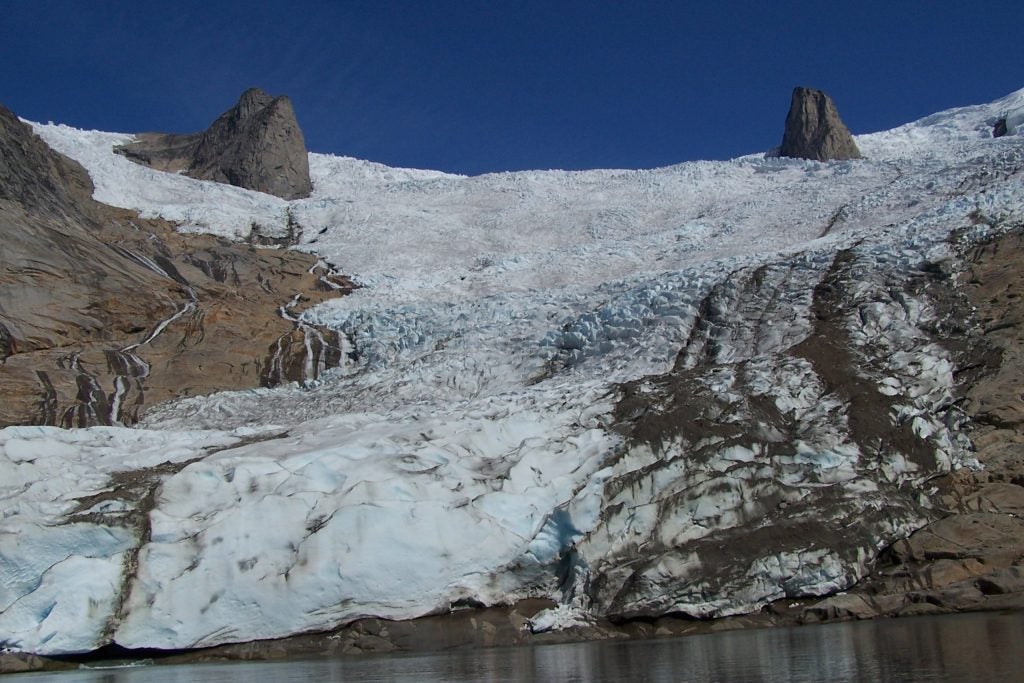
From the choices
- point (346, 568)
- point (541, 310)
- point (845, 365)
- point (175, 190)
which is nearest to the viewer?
point (346, 568)

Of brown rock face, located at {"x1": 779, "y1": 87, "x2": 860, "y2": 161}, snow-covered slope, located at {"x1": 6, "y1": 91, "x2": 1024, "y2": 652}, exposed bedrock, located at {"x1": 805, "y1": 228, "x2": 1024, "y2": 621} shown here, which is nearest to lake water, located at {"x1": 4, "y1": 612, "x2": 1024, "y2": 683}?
exposed bedrock, located at {"x1": 805, "y1": 228, "x2": 1024, "y2": 621}

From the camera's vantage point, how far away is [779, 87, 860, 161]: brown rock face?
58.3 meters

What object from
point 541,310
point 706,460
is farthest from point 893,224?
point 706,460

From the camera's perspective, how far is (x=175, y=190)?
5141cm

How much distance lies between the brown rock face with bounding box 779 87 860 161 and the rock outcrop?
3181 centimetres

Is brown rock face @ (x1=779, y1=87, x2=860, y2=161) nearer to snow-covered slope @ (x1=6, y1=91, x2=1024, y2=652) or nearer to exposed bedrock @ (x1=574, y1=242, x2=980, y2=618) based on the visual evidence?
snow-covered slope @ (x1=6, y1=91, x2=1024, y2=652)

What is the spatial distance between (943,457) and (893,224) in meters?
15.0

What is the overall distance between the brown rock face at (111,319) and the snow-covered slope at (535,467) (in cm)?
176

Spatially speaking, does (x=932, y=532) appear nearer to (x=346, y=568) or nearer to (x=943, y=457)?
(x=943, y=457)

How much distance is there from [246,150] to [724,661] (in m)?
56.0

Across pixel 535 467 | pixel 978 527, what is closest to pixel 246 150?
pixel 535 467

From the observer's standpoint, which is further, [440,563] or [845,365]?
[845,365]

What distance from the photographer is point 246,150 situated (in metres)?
A: 61.0

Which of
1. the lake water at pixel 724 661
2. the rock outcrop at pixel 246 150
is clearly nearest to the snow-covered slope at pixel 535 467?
the lake water at pixel 724 661
